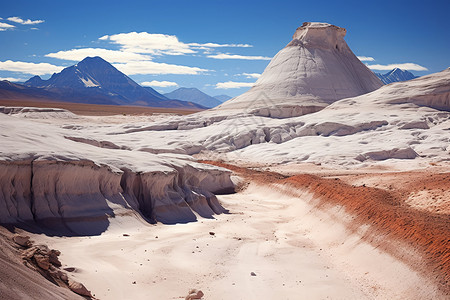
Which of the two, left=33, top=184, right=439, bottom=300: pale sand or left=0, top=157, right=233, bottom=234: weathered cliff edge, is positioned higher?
left=0, top=157, right=233, bottom=234: weathered cliff edge

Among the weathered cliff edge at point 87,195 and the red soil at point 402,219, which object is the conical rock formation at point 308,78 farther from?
the weathered cliff edge at point 87,195

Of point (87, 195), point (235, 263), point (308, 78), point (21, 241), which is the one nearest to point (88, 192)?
point (87, 195)

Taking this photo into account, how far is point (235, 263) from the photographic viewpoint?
952 cm

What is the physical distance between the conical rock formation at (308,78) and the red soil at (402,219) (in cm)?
3023

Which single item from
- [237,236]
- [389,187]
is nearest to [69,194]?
[237,236]

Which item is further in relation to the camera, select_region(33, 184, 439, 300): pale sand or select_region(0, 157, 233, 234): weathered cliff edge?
select_region(0, 157, 233, 234): weathered cliff edge

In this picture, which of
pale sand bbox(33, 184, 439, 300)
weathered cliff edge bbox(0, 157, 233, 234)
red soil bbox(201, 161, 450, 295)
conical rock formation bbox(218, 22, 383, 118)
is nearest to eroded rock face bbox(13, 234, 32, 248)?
pale sand bbox(33, 184, 439, 300)

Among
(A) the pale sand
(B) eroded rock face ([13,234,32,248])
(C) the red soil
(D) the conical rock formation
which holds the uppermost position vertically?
(D) the conical rock formation

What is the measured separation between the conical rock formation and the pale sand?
111ft

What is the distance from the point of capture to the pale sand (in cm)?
760

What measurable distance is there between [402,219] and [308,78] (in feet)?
150

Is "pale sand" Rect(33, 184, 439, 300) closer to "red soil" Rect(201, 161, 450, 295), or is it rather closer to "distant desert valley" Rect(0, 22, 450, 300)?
"distant desert valley" Rect(0, 22, 450, 300)

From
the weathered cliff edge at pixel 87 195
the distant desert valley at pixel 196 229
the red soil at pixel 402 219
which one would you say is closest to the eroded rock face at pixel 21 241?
the distant desert valley at pixel 196 229

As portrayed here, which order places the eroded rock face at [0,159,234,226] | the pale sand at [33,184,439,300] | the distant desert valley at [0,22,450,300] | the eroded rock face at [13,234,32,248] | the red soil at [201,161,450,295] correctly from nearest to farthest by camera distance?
the eroded rock face at [13,234,32,248], the distant desert valley at [0,22,450,300], the pale sand at [33,184,439,300], the red soil at [201,161,450,295], the eroded rock face at [0,159,234,226]
